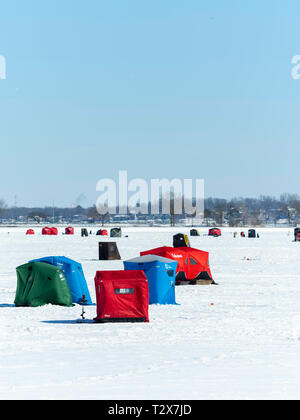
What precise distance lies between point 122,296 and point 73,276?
449 cm

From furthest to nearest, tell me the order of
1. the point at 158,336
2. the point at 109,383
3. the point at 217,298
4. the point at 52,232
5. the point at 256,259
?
the point at 52,232 → the point at 256,259 → the point at 217,298 → the point at 158,336 → the point at 109,383

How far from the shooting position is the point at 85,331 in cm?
1538

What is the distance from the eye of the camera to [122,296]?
52.7 feet

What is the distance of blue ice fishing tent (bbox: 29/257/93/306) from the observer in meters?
20.2

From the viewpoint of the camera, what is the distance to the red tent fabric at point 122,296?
16.0 metres

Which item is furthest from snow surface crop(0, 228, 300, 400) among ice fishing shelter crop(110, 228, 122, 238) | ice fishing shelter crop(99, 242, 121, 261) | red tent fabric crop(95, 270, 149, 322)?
ice fishing shelter crop(110, 228, 122, 238)

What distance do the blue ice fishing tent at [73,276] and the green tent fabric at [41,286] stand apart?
577mm

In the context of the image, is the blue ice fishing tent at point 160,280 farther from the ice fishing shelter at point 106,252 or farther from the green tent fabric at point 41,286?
the ice fishing shelter at point 106,252

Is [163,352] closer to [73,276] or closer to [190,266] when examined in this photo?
[73,276]

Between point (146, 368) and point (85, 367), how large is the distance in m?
0.90

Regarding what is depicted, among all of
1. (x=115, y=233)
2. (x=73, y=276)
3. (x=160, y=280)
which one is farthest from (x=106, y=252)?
(x=115, y=233)

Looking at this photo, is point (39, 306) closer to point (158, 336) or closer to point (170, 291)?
point (170, 291)

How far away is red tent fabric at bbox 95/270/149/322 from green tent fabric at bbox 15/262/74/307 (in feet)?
10.0
